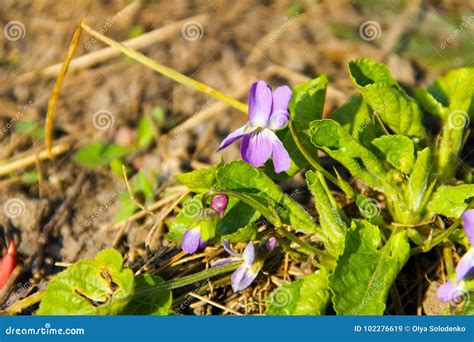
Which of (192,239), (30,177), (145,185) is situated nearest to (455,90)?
(192,239)

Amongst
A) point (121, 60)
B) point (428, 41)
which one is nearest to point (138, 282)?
point (121, 60)

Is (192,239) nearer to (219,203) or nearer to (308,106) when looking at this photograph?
(219,203)

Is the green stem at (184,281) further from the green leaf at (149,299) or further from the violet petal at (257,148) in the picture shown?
the violet petal at (257,148)

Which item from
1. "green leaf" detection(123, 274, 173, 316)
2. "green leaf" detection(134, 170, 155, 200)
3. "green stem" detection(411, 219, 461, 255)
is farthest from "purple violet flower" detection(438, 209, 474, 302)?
"green leaf" detection(134, 170, 155, 200)

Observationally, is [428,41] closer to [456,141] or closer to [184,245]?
[456,141]

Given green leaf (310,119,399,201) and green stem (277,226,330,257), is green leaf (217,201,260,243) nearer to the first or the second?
green stem (277,226,330,257)

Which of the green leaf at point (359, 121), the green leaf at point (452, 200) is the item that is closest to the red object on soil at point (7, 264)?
the green leaf at point (359, 121)
